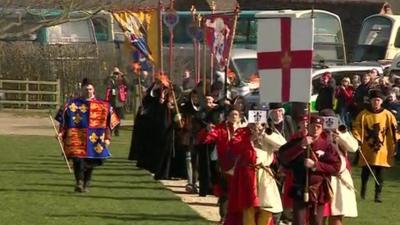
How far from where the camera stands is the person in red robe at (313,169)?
1198 cm

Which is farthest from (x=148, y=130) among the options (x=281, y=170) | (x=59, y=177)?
(x=281, y=170)

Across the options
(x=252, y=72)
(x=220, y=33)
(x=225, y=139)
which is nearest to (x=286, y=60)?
(x=225, y=139)

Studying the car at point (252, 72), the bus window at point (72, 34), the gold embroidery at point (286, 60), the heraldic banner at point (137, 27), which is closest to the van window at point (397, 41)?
the car at point (252, 72)

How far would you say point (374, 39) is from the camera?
40562 millimetres

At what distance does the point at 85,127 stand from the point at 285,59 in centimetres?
603

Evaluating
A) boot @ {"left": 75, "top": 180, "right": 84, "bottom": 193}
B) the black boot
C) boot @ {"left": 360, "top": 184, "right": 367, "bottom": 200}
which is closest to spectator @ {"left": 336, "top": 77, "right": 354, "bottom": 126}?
boot @ {"left": 360, "top": 184, "right": 367, "bottom": 200}

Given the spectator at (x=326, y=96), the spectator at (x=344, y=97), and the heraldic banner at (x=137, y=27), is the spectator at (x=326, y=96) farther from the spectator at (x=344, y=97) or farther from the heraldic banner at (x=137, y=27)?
the heraldic banner at (x=137, y=27)

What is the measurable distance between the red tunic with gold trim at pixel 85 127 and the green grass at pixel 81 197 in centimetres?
65

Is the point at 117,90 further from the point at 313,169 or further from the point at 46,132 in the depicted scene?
the point at 313,169

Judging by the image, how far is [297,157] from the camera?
11992 millimetres

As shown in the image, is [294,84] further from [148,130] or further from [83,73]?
[83,73]

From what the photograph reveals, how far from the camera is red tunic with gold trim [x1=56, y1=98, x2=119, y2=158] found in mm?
17375

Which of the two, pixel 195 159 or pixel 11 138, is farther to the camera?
pixel 11 138

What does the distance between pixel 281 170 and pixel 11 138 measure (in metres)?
18.0
